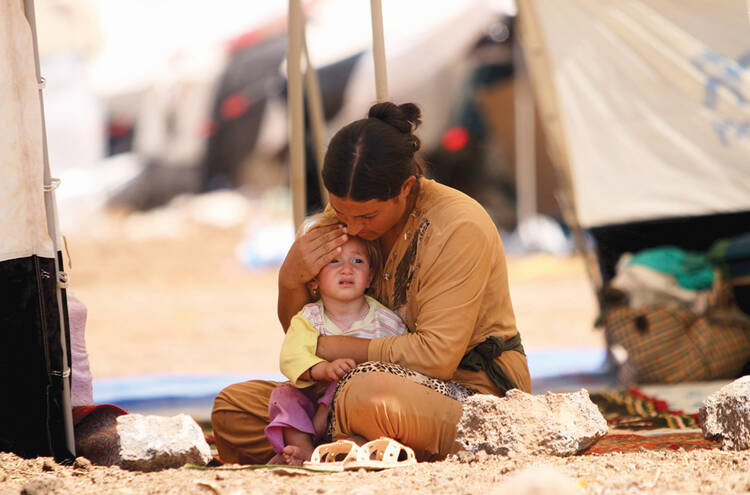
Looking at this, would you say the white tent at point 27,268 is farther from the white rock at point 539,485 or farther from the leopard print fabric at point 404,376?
the white rock at point 539,485

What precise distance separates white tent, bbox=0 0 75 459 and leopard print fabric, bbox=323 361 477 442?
2.62 ft

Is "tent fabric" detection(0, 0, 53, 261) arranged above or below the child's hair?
above

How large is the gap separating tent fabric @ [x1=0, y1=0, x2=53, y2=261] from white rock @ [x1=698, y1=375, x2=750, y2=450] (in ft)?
6.97

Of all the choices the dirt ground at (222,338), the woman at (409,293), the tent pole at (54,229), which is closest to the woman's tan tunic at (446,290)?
the woman at (409,293)

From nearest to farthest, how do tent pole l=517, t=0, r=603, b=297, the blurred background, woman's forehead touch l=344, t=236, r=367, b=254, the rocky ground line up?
1. the rocky ground
2. woman's forehead touch l=344, t=236, r=367, b=254
3. tent pole l=517, t=0, r=603, b=297
4. the blurred background

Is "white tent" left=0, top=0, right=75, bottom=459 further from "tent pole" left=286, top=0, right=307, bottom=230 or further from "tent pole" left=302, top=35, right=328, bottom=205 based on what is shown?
"tent pole" left=302, top=35, right=328, bottom=205

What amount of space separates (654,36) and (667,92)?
0.30 m

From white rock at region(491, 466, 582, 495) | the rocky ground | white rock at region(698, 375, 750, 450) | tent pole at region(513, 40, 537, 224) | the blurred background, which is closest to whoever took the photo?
white rock at region(491, 466, 582, 495)

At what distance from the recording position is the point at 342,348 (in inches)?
118

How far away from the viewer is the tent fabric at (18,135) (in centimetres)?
287

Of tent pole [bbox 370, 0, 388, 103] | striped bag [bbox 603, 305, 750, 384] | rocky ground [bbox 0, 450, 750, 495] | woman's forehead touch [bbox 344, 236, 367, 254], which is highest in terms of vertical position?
tent pole [bbox 370, 0, 388, 103]

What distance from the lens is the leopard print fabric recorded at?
9.43 ft

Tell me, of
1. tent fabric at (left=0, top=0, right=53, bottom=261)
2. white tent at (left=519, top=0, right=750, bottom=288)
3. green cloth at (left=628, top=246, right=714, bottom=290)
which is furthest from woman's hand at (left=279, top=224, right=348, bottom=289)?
green cloth at (left=628, top=246, right=714, bottom=290)

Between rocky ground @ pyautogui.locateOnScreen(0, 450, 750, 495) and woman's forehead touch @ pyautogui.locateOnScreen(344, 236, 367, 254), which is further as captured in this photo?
woman's forehead touch @ pyautogui.locateOnScreen(344, 236, 367, 254)
